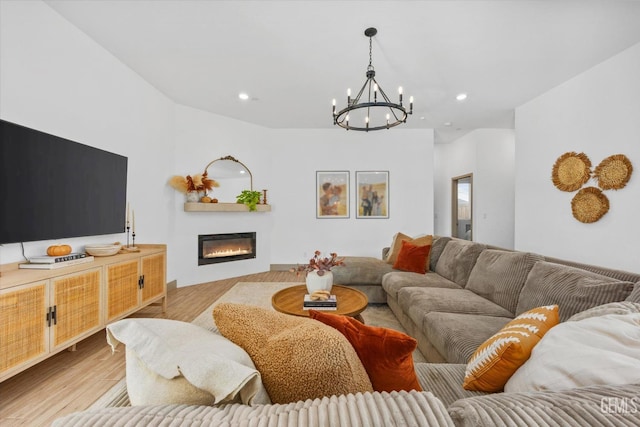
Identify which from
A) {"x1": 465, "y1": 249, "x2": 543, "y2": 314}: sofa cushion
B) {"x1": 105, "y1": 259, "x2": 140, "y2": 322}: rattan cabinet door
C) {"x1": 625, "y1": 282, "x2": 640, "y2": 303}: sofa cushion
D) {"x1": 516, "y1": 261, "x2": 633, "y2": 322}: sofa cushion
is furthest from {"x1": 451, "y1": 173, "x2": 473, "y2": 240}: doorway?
{"x1": 105, "y1": 259, "x2": 140, "y2": 322}: rattan cabinet door

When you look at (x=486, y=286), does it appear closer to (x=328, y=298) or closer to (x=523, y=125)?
(x=328, y=298)

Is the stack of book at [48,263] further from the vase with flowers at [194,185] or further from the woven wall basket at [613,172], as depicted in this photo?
the woven wall basket at [613,172]

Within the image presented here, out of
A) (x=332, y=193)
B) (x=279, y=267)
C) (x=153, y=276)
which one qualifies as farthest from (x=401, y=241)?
(x=153, y=276)

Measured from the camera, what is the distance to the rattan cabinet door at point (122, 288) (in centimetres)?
241

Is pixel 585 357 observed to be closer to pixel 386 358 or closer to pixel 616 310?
pixel 616 310

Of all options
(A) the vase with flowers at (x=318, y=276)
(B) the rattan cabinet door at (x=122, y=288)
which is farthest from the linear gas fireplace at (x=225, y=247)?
(A) the vase with flowers at (x=318, y=276)

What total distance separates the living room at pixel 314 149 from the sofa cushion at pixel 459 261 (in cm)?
153

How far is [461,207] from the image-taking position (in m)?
A: 6.64

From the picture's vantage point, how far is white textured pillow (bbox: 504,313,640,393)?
702 millimetres

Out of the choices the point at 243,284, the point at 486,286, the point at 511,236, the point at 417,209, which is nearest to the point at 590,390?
the point at 486,286

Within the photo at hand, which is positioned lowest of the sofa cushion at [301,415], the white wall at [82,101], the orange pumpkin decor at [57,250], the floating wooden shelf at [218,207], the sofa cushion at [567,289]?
the sofa cushion at [567,289]

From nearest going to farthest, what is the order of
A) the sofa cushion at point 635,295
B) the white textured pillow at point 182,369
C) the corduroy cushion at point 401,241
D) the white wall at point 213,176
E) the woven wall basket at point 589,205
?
1. the white textured pillow at point 182,369
2. the sofa cushion at point 635,295
3. the woven wall basket at point 589,205
4. the corduroy cushion at point 401,241
5. the white wall at point 213,176

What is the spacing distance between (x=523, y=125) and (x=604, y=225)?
74.1 inches

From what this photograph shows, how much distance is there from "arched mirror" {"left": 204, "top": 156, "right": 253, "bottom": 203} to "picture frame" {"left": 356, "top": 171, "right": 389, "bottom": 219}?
217 cm
